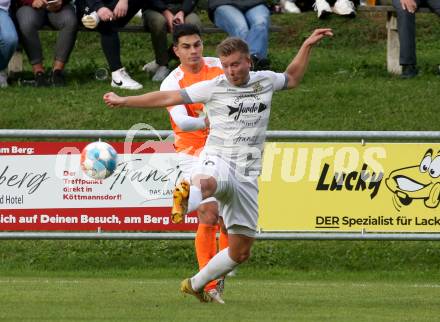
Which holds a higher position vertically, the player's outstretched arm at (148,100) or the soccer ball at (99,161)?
the player's outstretched arm at (148,100)

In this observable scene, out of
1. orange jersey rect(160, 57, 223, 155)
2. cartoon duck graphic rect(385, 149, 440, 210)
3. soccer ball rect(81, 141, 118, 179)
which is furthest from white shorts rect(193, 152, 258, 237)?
cartoon duck graphic rect(385, 149, 440, 210)

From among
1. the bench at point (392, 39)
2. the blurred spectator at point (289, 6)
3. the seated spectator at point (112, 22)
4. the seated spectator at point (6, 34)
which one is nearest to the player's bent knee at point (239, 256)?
the seated spectator at point (112, 22)

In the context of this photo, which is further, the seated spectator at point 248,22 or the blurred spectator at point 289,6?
the blurred spectator at point 289,6

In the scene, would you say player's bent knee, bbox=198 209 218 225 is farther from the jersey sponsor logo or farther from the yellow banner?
the yellow banner

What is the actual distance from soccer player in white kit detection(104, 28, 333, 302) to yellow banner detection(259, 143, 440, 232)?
3.70 metres

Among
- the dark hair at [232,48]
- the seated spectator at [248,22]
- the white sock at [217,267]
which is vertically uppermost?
the dark hair at [232,48]

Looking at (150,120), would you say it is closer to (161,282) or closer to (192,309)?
(161,282)

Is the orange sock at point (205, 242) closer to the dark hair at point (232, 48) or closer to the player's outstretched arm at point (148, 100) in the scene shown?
the player's outstretched arm at point (148, 100)

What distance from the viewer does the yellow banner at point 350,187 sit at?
550 inches

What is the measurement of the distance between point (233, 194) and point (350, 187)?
416 cm

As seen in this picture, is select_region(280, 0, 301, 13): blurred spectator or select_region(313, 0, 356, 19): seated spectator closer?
select_region(313, 0, 356, 19): seated spectator

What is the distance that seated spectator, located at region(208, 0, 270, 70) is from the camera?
57.0 ft

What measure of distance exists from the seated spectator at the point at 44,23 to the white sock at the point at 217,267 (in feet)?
25.6

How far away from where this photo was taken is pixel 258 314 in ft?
31.8
